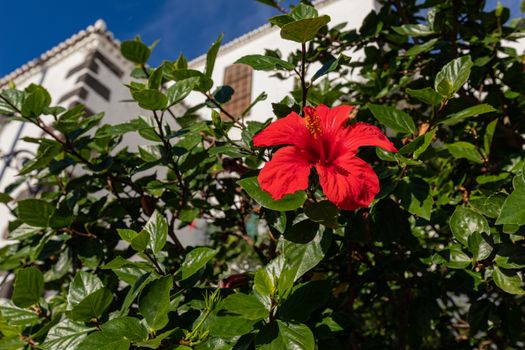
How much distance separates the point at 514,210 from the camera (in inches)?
30.1

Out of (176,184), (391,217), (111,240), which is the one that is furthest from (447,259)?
(111,240)

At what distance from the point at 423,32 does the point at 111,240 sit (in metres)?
1.72

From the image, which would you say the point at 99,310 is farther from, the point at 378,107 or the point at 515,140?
the point at 515,140

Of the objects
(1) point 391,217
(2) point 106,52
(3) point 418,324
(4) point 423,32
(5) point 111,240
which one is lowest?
(3) point 418,324

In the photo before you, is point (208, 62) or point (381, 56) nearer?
point (208, 62)

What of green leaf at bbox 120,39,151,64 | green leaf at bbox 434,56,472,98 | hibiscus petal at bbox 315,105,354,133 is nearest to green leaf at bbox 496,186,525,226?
green leaf at bbox 434,56,472,98

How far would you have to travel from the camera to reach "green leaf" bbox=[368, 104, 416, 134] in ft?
3.67

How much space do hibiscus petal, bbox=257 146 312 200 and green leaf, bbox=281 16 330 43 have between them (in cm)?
31

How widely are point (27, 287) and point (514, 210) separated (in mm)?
1372

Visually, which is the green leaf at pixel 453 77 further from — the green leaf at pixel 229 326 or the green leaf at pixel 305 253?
the green leaf at pixel 229 326

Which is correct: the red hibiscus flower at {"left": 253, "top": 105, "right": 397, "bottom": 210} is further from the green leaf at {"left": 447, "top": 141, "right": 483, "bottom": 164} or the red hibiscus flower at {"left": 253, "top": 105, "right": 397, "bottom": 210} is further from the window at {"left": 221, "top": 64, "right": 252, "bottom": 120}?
the window at {"left": 221, "top": 64, "right": 252, "bottom": 120}

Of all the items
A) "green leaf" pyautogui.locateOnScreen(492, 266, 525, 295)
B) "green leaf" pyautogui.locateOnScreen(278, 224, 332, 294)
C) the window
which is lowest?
"green leaf" pyautogui.locateOnScreen(492, 266, 525, 295)

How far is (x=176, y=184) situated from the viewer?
1.36 m

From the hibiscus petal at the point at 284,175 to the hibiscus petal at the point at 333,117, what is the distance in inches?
6.7
